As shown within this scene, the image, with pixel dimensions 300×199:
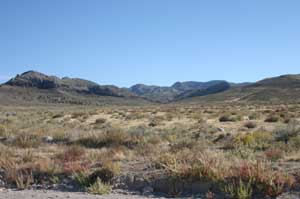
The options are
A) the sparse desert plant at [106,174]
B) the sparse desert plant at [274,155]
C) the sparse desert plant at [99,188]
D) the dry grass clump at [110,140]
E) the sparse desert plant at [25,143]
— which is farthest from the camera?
the dry grass clump at [110,140]

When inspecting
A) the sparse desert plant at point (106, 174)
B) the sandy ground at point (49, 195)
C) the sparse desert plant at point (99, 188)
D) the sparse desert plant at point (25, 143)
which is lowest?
the sandy ground at point (49, 195)

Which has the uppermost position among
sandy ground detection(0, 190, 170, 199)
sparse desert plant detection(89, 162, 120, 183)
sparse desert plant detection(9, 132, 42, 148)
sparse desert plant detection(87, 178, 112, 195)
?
sparse desert plant detection(9, 132, 42, 148)

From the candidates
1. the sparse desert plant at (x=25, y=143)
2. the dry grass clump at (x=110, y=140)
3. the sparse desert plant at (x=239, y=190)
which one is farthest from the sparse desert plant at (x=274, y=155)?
the sparse desert plant at (x=25, y=143)

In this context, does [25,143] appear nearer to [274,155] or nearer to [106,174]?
[106,174]

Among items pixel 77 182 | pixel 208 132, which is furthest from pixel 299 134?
pixel 77 182

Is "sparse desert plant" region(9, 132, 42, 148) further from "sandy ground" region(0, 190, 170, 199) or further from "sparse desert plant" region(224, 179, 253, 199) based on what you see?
"sparse desert plant" region(224, 179, 253, 199)

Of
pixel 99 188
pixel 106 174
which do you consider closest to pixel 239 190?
A: pixel 99 188

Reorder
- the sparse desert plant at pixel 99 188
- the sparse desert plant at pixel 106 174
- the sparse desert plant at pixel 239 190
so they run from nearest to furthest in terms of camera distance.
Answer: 1. the sparse desert plant at pixel 239 190
2. the sparse desert plant at pixel 99 188
3. the sparse desert plant at pixel 106 174

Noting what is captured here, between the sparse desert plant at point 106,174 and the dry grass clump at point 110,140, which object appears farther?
the dry grass clump at point 110,140

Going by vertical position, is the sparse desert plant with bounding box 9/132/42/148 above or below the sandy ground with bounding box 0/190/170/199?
above

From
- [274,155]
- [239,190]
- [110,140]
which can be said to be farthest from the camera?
[110,140]

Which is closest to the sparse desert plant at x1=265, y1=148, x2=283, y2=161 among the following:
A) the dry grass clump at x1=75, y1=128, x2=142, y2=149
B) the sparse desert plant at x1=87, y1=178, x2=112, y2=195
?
the sparse desert plant at x1=87, y1=178, x2=112, y2=195

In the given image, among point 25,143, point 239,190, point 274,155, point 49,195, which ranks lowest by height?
point 49,195

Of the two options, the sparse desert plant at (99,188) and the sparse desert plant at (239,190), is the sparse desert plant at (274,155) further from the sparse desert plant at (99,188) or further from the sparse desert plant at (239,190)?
the sparse desert plant at (99,188)
